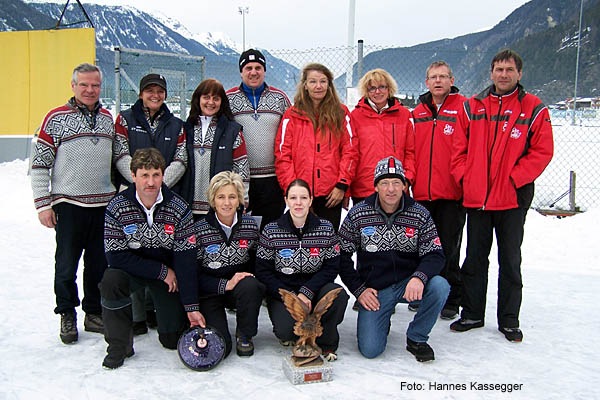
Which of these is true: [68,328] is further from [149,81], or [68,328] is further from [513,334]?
[513,334]

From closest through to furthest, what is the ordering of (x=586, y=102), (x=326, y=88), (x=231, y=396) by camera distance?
(x=231, y=396), (x=326, y=88), (x=586, y=102)

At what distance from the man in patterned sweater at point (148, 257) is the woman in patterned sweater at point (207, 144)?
0.42 metres

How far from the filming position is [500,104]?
139 inches

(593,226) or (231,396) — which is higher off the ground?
(593,226)

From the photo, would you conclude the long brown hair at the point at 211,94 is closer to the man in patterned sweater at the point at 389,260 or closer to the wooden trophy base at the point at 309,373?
the man in patterned sweater at the point at 389,260

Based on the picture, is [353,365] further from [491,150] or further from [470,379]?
[491,150]

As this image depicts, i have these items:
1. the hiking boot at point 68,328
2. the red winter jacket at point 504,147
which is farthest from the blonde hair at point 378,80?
the hiking boot at point 68,328

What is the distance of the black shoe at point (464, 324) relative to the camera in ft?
12.0

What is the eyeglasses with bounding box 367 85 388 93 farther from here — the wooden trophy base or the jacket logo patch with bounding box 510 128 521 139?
the wooden trophy base

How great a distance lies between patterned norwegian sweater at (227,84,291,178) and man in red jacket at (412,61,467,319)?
1.16 metres

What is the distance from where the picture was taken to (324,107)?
3.83 m

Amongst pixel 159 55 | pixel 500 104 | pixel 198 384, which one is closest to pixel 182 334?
pixel 198 384

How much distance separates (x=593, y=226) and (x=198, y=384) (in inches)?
225

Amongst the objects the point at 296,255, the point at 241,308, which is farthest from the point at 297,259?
the point at 241,308
